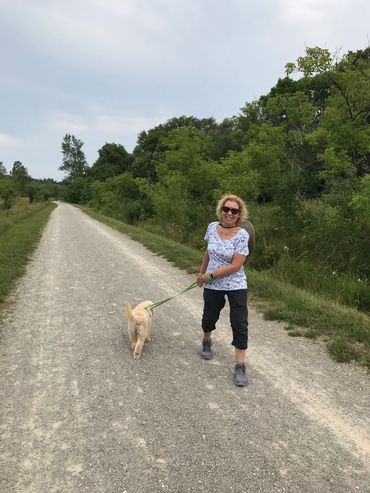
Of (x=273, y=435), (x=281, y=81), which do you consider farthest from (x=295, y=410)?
(x=281, y=81)

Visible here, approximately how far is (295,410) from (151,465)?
1.44m

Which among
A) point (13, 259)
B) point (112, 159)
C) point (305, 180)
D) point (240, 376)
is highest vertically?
point (112, 159)

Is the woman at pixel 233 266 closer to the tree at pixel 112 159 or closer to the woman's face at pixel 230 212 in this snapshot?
the woman's face at pixel 230 212

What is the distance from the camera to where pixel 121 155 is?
72.8m

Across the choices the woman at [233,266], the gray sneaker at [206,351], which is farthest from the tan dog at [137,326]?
the woman at [233,266]

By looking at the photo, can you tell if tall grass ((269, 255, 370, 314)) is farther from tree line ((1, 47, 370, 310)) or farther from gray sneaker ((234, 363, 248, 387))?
gray sneaker ((234, 363, 248, 387))

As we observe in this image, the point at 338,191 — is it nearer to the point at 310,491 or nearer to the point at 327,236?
the point at 327,236

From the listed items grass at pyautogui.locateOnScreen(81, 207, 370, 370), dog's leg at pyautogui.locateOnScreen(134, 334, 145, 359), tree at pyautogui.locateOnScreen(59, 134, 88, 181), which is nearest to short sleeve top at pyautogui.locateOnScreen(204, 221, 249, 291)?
dog's leg at pyautogui.locateOnScreen(134, 334, 145, 359)

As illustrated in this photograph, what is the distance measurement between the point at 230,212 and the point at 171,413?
6.67 feet

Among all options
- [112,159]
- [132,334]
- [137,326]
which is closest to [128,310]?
[137,326]

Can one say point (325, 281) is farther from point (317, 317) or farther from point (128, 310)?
point (128, 310)

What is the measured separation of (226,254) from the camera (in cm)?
419

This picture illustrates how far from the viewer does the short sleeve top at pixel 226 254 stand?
4.18 metres

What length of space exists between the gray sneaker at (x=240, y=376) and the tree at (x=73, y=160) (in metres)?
111
